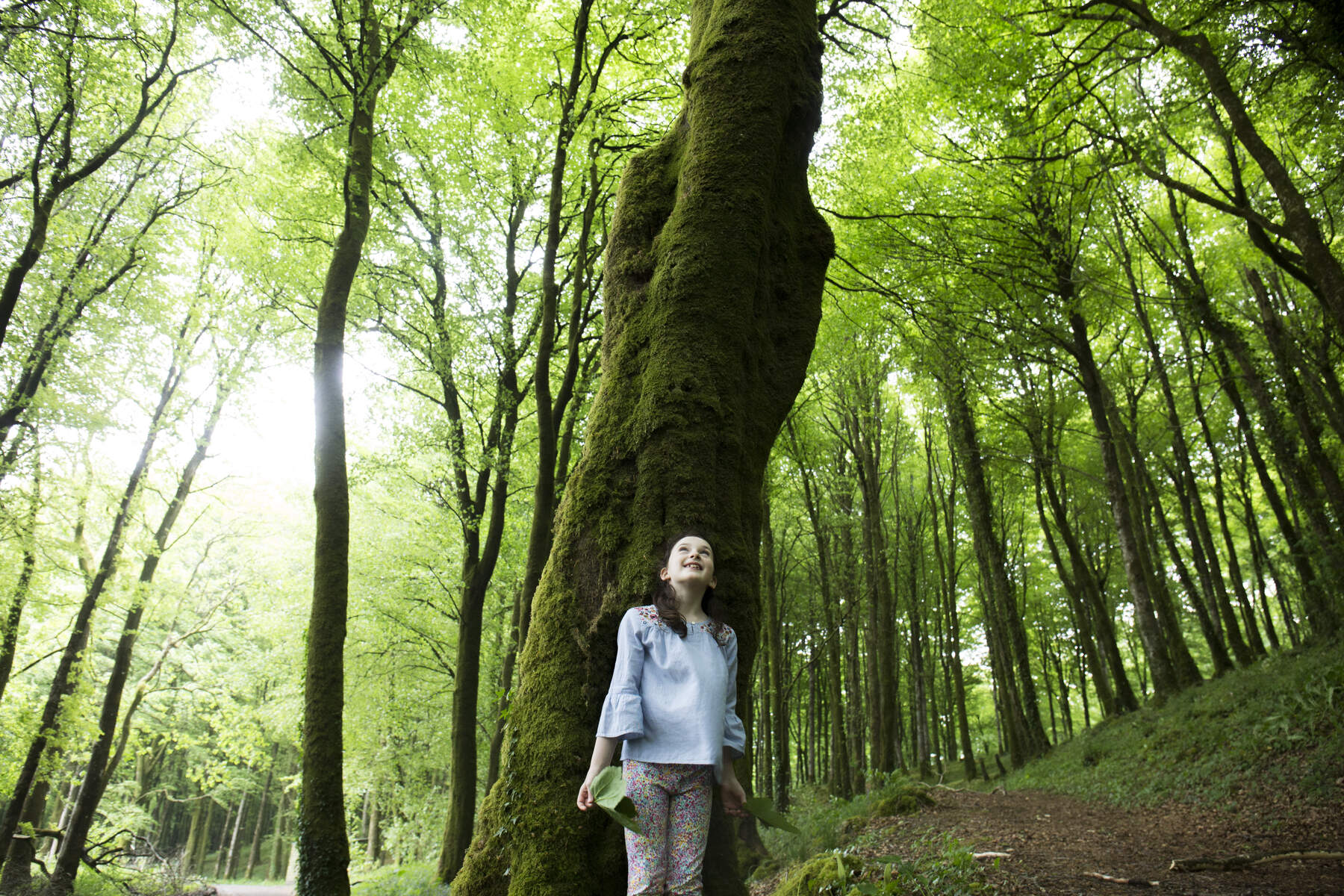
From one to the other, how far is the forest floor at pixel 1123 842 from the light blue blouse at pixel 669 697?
293 centimetres

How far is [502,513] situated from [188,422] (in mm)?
9337

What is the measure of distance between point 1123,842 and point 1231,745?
2.83 m

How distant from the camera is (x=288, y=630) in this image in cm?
1919

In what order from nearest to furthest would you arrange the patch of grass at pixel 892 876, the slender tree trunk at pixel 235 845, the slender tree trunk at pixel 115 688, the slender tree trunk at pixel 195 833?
the patch of grass at pixel 892 876, the slender tree trunk at pixel 115 688, the slender tree trunk at pixel 195 833, the slender tree trunk at pixel 235 845

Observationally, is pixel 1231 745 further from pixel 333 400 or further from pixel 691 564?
pixel 333 400

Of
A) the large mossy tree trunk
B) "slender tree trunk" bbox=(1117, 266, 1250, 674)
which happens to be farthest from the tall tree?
"slender tree trunk" bbox=(1117, 266, 1250, 674)

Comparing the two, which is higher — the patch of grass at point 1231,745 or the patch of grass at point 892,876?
the patch of grass at point 1231,745

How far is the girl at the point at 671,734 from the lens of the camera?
2.52 m

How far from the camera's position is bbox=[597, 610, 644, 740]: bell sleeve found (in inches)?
100

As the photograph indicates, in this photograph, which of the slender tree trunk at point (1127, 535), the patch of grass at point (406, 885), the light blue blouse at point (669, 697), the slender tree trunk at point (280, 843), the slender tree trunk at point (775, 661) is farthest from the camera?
the slender tree trunk at point (280, 843)

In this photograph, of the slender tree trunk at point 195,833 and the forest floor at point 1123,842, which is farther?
the slender tree trunk at point 195,833

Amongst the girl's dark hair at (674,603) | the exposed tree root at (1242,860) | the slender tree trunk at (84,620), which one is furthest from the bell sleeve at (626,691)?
the slender tree trunk at (84,620)

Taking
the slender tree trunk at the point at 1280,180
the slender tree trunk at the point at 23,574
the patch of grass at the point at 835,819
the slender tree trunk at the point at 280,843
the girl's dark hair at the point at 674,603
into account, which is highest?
the slender tree trunk at the point at 1280,180

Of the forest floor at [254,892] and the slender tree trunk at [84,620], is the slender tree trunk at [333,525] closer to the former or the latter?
the slender tree trunk at [84,620]
